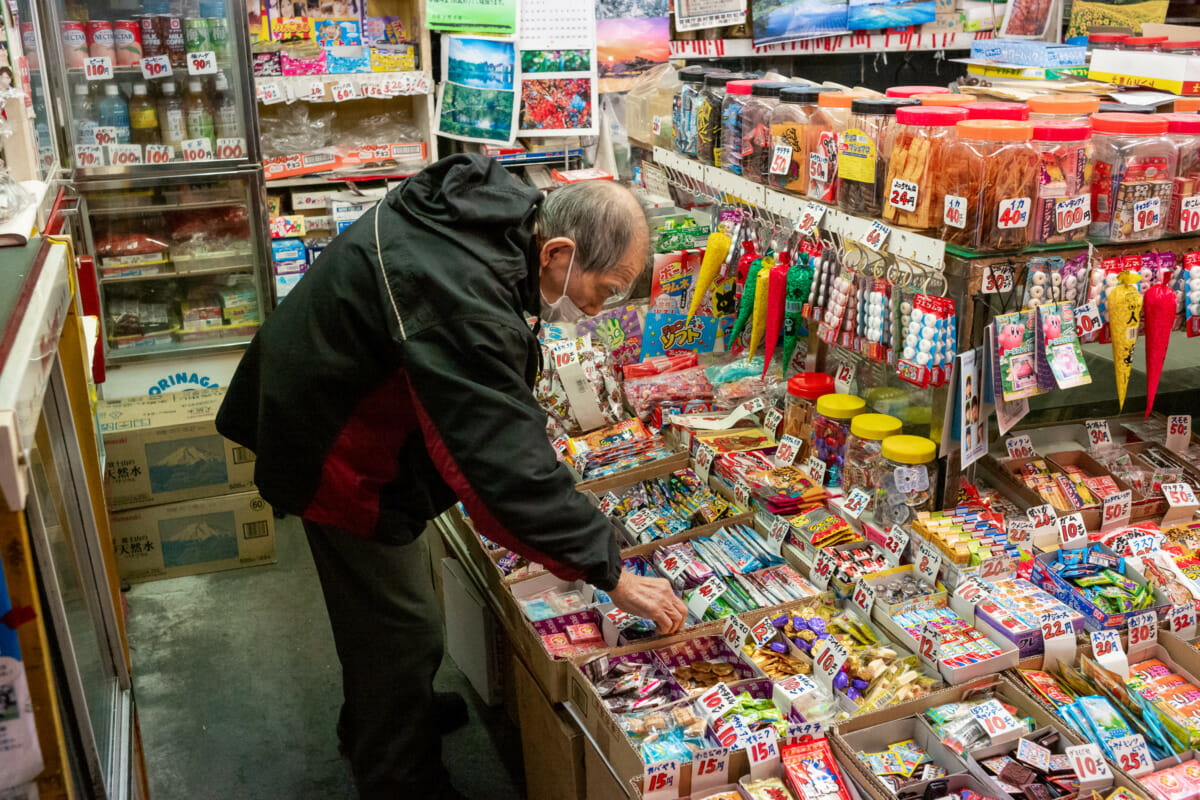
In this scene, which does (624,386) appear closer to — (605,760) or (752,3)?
(605,760)

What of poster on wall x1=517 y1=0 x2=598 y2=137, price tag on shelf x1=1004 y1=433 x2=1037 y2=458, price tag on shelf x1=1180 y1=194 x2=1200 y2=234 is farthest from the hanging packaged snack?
poster on wall x1=517 y1=0 x2=598 y2=137

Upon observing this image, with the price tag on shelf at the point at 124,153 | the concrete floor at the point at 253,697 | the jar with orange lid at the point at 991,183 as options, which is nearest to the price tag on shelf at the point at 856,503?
the jar with orange lid at the point at 991,183

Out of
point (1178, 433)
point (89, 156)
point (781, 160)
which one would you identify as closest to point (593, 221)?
point (781, 160)

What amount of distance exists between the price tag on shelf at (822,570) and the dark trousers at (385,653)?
1.00 meters

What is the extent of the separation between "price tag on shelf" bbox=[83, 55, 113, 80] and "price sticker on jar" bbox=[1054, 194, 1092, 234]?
3.89 meters

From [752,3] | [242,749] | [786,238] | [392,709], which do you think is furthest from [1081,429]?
[752,3]

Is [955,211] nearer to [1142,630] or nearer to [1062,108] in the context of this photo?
[1062,108]

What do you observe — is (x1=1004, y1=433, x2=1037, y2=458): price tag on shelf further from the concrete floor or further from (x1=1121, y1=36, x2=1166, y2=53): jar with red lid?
(x1=1121, y1=36, x2=1166, y2=53): jar with red lid

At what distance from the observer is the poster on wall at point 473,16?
4.84 metres

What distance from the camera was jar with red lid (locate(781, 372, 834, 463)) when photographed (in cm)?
314

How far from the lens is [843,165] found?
276 cm

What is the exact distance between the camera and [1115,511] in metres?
2.82

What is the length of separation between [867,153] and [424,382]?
1.36m

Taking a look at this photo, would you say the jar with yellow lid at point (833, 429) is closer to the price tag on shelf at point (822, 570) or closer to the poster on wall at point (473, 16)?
the price tag on shelf at point (822, 570)
